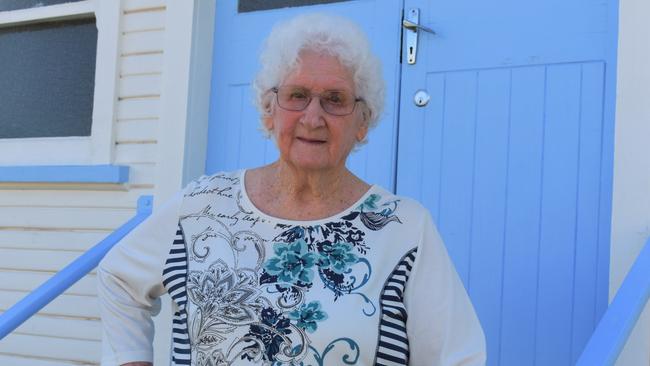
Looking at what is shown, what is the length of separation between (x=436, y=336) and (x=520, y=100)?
129 cm

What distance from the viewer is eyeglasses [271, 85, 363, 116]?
210cm

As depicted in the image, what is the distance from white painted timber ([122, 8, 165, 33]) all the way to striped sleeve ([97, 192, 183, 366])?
1.75m

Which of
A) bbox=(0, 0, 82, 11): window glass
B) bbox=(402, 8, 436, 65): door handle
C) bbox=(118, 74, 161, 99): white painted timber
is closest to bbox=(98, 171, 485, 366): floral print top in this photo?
bbox=(402, 8, 436, 65): door handle

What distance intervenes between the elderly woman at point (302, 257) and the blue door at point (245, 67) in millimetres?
1150

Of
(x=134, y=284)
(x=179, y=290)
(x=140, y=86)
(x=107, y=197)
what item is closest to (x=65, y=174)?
(x=107, y=197)

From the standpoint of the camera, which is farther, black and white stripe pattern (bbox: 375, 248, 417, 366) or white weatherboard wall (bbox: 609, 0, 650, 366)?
white weatherboard wall (bbox: 609, 0, 650, 366)

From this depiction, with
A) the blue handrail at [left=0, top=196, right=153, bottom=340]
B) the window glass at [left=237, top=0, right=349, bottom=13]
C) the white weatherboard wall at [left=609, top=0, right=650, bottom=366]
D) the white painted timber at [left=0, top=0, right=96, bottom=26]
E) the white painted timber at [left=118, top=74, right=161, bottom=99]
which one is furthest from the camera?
the white painted timber at [left=0, top=0, right=96, bottom=26]

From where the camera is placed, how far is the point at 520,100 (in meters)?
3.00

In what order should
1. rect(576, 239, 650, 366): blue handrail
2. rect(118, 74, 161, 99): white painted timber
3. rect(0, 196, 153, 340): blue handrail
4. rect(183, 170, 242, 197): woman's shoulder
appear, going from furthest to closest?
rect(118, 74, 161, 99): white painted timber → rect(0, 196, 153, 340): blue handrail → rect(183, 170, 242, 197): woman's shoulder → rect(576, 239, 650, 366): blue handrail

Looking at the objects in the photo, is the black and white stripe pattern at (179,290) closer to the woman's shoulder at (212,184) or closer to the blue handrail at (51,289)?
the woman's shoulder at (212,184)

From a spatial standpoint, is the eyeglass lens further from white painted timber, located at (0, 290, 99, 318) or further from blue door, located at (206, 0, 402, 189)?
white painted timber, located at (0, 290, 99, 318)

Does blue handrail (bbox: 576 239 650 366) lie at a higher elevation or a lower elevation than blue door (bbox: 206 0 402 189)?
lower

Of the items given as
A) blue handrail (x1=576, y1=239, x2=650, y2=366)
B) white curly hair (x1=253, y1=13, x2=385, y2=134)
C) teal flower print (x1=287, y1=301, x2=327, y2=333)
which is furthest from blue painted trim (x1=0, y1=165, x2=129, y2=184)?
blue handrail (x1=576, y1=239, x2=650, y2=366)

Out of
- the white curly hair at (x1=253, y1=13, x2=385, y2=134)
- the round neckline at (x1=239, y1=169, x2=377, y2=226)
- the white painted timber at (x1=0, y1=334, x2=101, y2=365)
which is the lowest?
the white painted timber at (x1=0, y1=334, x2=101, y2=365)
